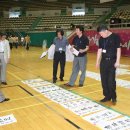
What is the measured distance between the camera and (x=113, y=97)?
5504mm

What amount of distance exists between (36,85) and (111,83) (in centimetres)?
296

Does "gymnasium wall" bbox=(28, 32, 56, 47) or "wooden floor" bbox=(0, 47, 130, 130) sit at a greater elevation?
"gymnasium wall" bbox=(28, 32, 56, 47)

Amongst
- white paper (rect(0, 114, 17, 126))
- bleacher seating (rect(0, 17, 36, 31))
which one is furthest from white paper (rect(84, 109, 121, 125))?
bleacher seating (rect(0, 17, 36, 31))

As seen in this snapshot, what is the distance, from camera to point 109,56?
5289 mm

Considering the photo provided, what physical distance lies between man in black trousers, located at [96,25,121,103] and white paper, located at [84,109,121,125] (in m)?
0.68

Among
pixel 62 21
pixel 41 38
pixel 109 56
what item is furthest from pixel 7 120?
pixel 62 21

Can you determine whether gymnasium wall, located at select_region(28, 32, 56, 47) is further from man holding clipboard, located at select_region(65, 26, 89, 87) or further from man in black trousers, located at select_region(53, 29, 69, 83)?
man holding clipboard, located at select_region(65, 26, 89, 87)

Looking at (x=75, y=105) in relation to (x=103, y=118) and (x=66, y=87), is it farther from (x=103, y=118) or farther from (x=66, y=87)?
(x=66, y=87)

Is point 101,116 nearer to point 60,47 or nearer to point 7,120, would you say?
point 7,120

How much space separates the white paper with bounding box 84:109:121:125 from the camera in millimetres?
4512

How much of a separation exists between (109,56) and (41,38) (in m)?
24.4

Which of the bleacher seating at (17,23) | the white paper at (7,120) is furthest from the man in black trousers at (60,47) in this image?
the bleacher seating at (17,23)

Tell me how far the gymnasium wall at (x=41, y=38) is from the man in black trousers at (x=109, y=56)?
2164 cm

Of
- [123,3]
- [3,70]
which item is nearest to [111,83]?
[3,70]
